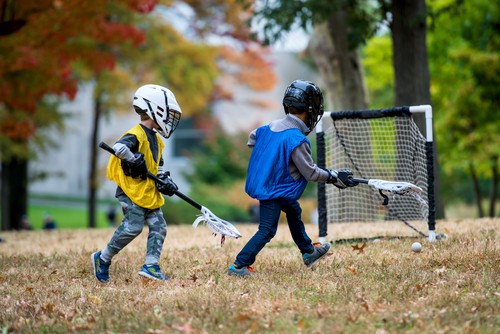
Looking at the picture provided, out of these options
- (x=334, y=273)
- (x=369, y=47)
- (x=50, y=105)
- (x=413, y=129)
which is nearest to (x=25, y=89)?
(x=50, y=105)

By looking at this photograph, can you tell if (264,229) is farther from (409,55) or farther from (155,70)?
(155,70)

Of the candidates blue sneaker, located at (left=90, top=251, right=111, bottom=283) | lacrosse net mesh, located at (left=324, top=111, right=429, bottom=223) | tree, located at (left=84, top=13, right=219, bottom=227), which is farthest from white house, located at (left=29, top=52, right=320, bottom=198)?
blue sneaker, located at (left=90, top=251, right=111, bottom=283)

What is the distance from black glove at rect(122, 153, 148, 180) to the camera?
648 centimetres

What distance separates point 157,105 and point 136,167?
626 mm

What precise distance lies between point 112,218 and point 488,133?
1364cm

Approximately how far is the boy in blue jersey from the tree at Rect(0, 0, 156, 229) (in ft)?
22.4

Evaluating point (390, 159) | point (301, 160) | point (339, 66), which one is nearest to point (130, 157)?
point (301, 160)

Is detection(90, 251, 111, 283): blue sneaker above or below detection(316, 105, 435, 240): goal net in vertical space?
below

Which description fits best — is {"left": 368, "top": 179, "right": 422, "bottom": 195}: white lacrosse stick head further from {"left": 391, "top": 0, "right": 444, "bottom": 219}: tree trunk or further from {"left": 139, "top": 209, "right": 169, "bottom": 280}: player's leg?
{"left": 391, "top": 0, "right": 444, "bottom": 219}: tree trunk

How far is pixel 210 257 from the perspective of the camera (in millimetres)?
8172

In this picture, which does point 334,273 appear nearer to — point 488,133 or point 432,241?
point 432,241

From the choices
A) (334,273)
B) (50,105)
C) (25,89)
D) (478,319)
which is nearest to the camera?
(478,319)

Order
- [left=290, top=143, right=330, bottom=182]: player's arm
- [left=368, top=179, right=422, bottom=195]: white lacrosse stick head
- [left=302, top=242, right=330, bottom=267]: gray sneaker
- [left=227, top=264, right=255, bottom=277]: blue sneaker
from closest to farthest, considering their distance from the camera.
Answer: [left=290, top=143, right=330, bottom=182]: player's arm < [left=227, top=264, right=255, bottom=277]: blue sneaker < [left=302, top=242, right=330, bottom=267]: gray sneaker < [left=368, top=179, right=422, bottom=195]: white lacrosse stick head

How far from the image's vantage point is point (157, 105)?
676 centimetres
